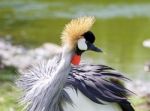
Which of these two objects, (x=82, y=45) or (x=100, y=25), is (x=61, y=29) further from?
(x=82, y=45)

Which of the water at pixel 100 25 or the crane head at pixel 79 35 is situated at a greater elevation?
the crane head at pixel 79 35

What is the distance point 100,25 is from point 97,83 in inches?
350

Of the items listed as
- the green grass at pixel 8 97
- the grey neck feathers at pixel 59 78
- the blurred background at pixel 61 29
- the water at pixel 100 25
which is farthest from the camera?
the water at pixel 100 25

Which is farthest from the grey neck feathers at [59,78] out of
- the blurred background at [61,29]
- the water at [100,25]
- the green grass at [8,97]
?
the water at [100,25]

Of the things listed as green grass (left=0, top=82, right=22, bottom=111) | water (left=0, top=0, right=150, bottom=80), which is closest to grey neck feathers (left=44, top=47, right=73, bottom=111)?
green grass (left=0, top=82, right=22, bottom=111)

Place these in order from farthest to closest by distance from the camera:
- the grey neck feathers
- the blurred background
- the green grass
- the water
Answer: the water
the blurred background
the green grass
the grey neck feathers

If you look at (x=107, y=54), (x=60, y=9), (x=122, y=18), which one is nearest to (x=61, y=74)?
(x=107, y=54)

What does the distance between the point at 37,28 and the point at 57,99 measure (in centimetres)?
910

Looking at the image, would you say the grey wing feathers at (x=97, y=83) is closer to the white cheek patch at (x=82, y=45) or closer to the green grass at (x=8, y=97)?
the white cheek patch at (x=82, y=45)

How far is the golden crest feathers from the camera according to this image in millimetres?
3623

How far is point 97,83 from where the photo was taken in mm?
3750

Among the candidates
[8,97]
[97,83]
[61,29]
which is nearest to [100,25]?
[61,29]

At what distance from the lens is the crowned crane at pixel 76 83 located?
11.9 feet

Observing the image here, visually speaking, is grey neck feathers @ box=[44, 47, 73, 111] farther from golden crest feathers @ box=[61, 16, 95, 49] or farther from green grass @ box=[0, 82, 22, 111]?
green grass @ box=[0, 82, 22, 111]
